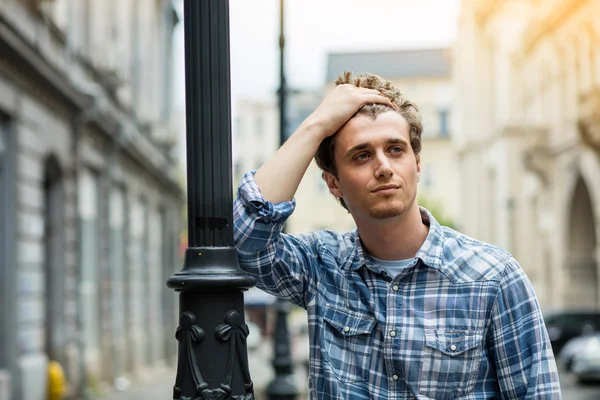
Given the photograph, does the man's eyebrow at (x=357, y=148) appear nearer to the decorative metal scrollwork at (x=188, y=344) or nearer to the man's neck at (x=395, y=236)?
the man's neck at (x=395, y=236)

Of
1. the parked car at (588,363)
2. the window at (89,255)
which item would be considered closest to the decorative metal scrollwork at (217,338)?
the window at (89,255)

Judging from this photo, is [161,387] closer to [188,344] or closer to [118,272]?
[118,272]

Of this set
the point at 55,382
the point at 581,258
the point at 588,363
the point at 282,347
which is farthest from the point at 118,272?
the point at 581,258

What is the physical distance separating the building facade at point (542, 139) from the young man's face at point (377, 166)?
23614 millimetres

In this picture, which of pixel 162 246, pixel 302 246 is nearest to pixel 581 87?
pixel 162 246

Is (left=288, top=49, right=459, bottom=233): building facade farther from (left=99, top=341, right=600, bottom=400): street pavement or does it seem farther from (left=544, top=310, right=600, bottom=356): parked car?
(left=99, top=341, right=600, bottom=400): street pavement

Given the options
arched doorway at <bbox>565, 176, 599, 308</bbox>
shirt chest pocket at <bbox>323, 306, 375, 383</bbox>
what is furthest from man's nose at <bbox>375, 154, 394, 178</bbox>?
arched doorway at <bbox>565, 176, 599, 308</bbox>

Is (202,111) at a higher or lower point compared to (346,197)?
higher

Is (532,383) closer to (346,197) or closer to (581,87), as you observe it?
(346,197)

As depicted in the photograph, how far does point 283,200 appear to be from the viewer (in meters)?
3.08

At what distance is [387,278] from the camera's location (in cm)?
299

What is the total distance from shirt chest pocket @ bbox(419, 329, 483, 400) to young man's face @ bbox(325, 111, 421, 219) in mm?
392

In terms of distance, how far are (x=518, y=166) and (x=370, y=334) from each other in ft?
150

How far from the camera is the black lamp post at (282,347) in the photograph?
14898 millimetres
